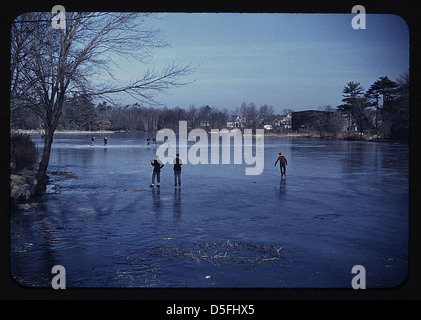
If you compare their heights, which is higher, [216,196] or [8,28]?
[8,28]

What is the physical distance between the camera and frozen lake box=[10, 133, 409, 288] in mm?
6457

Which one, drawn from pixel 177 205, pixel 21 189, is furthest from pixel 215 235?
pixel 21 189

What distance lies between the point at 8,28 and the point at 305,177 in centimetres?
1963

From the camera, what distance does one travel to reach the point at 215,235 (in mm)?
9648

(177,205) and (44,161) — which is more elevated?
(44,161)

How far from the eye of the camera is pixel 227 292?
3141 millimetres

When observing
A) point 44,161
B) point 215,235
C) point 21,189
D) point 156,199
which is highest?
point 44,161

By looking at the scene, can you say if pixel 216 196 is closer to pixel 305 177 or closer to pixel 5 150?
pixel 305 177

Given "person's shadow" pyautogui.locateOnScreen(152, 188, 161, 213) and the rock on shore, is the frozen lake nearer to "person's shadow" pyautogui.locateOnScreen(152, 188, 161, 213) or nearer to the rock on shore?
"person's shadow" pyautogui.locateOnScreen(152, 188, 161, 213)

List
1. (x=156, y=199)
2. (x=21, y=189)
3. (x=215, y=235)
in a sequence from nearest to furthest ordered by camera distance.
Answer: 1. (x=215, y=235)
2. (x=21, y=189)
3. (x=156, y=199)

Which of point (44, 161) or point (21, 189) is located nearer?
point (44, 161)

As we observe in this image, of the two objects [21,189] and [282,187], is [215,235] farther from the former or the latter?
[282,187]

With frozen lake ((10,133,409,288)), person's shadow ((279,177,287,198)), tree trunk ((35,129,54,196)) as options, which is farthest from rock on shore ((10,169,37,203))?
person's shadow ((279,177,287,198))

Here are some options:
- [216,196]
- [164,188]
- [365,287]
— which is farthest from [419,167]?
[164,188]
